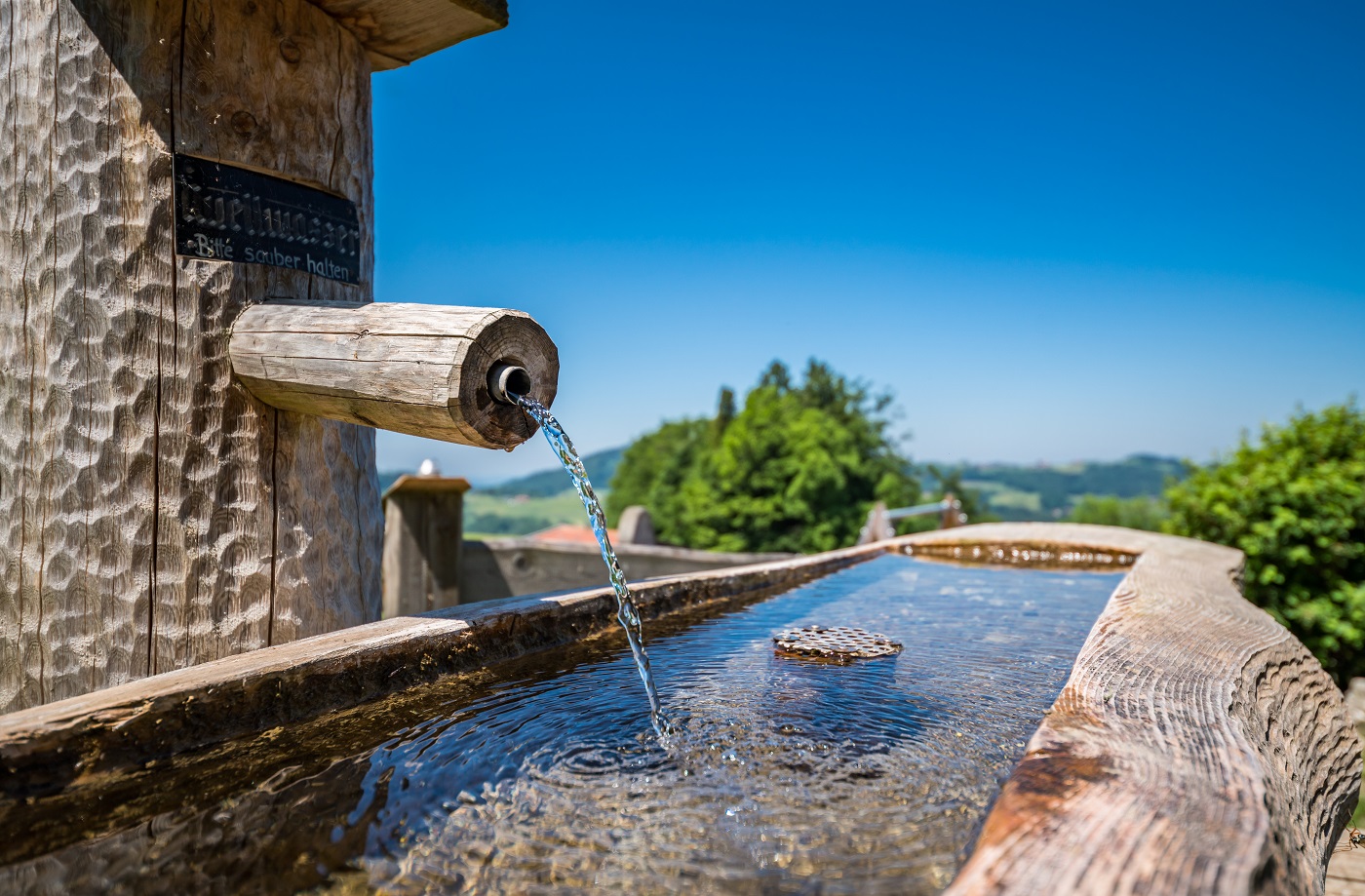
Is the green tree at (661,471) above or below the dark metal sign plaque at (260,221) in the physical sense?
below

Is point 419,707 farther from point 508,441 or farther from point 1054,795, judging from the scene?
point 1054,795

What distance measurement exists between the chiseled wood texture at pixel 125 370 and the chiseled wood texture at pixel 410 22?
256mm

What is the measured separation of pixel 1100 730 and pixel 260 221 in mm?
2448

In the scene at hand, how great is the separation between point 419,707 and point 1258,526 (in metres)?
7.39

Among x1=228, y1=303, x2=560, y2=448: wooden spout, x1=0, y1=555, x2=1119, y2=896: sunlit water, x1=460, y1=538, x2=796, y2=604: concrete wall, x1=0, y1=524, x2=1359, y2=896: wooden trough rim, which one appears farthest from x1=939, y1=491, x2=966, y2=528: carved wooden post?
x1=228, y1=303, x2=560, y2=448: wooden spout

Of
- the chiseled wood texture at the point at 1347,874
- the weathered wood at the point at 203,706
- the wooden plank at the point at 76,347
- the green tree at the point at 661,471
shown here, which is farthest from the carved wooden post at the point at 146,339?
the green tree at the point at 661,471

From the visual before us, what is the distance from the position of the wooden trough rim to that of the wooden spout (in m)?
0.55

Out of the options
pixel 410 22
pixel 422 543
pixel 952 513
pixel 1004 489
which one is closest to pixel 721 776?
pixel 410 22

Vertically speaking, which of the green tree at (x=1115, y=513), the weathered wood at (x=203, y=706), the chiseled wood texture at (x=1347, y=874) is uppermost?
the weathered wood at (x=203, y=706)

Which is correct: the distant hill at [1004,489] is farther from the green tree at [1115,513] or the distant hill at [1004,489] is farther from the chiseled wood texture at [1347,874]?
the chiseled wood texture at [1347,874]

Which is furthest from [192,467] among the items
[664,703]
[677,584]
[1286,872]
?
[1286,872]

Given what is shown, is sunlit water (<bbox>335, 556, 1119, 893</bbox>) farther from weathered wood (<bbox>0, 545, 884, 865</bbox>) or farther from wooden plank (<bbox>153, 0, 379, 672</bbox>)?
wooden plank (<bbox>153, 0, 379, 672</bbox>)

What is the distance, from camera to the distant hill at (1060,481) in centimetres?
6775

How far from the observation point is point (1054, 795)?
44.7 inches
